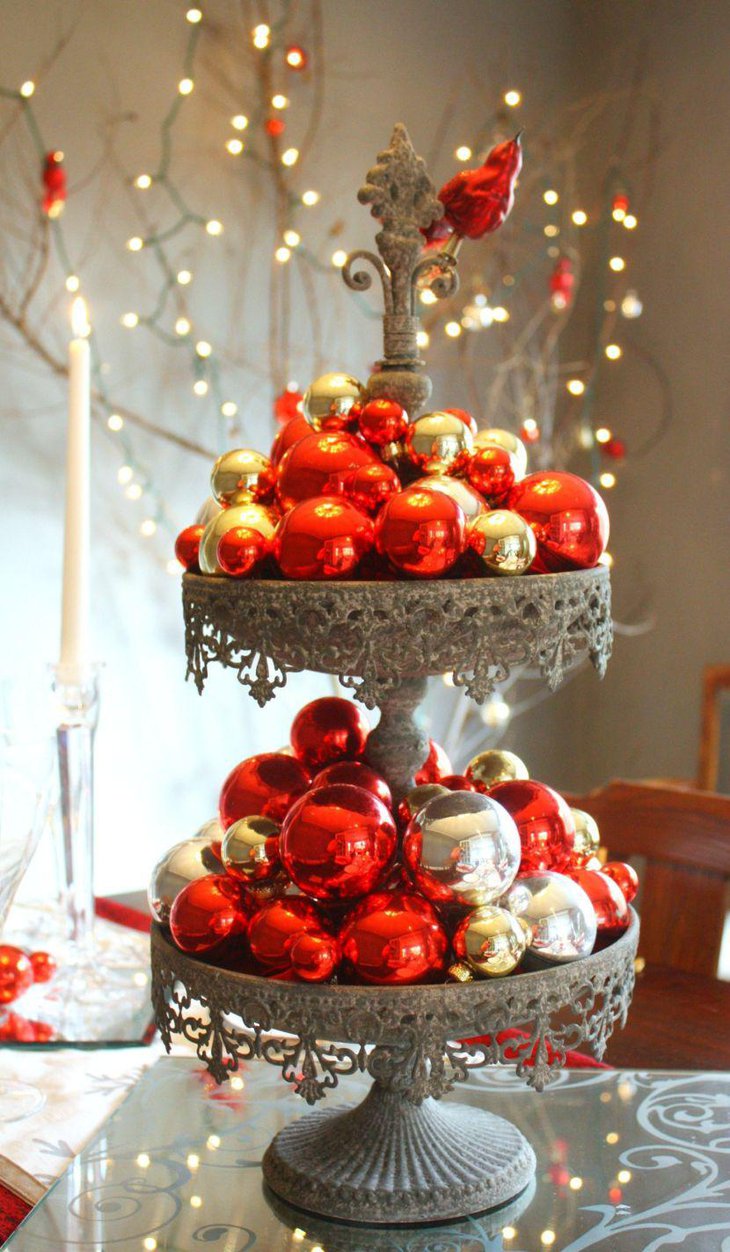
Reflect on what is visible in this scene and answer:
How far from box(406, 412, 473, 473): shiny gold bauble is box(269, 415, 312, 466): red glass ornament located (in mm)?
89

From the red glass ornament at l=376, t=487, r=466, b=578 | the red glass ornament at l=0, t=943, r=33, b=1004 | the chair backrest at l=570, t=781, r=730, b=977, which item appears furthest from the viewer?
the chair backrest at l=570, t=781, r=730, b=977

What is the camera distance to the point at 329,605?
660 millimetres

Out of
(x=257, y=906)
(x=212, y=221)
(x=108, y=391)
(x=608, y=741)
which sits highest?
(x=212, y=221)

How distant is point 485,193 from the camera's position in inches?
30.2

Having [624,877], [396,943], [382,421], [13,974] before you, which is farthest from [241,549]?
[13,974]

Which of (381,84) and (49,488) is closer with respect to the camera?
(49,488)

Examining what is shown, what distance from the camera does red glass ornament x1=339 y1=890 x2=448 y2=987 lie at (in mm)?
663

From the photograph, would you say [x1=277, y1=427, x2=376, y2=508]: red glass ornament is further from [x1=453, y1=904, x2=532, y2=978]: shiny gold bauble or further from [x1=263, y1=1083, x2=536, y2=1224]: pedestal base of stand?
[x1=263, y1=1083, x2=536, y2=1224]: pedestal base of stand

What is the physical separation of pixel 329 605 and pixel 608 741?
2.54 metres

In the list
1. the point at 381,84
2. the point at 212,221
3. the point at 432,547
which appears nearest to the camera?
the point at 432,547

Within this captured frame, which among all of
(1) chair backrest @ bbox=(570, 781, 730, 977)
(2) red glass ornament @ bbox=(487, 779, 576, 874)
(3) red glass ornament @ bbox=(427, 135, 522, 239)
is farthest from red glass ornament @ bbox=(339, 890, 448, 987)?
(1) chair backrest @ bbox=(570, 781, 730, 977)

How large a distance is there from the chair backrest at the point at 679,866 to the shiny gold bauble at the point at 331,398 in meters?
0.71

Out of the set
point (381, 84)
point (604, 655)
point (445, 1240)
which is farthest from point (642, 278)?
point (445, 1240)

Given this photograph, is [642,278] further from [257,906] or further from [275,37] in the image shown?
[257,906]
